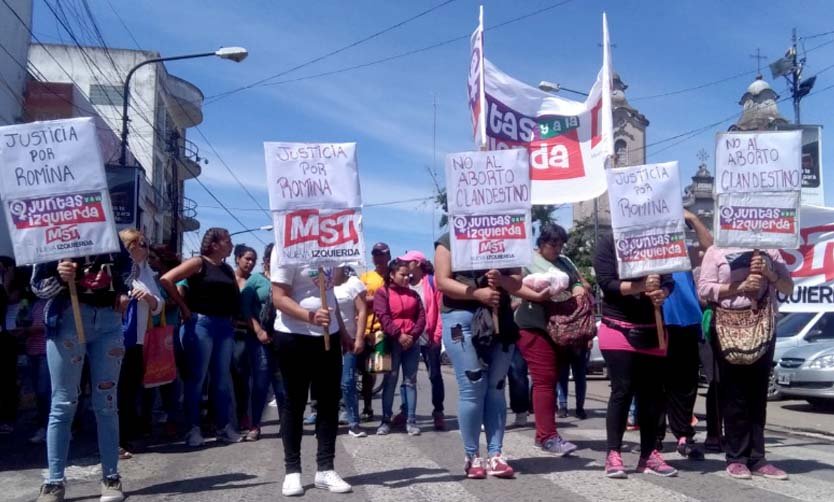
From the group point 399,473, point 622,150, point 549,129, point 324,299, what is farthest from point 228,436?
point 622,150

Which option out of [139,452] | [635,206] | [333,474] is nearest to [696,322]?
[635,206]

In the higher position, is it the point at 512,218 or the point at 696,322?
the point at 512,218

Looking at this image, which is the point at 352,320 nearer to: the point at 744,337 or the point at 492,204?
the point at 492,204

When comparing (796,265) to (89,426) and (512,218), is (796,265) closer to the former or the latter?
(512,218)

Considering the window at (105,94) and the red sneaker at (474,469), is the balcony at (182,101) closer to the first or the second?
the window at (105,94)

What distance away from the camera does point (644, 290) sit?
219 inches

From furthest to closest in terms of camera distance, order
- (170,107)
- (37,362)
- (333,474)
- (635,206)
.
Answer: (170,107), (37,362), (635,206), (333,474)

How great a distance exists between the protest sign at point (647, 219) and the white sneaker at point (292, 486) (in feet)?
8.25

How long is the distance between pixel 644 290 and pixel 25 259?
3961mm

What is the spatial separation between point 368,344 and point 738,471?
12.4ft

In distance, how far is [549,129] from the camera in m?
7.20

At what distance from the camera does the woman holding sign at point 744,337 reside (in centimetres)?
568

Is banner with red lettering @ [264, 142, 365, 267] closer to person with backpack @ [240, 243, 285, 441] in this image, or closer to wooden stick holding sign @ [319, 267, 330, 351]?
wooden stick holding sign @ [319, 267, 330, 351]

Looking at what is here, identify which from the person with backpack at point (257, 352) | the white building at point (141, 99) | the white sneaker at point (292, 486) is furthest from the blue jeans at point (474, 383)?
the white building at point (141, 99)
